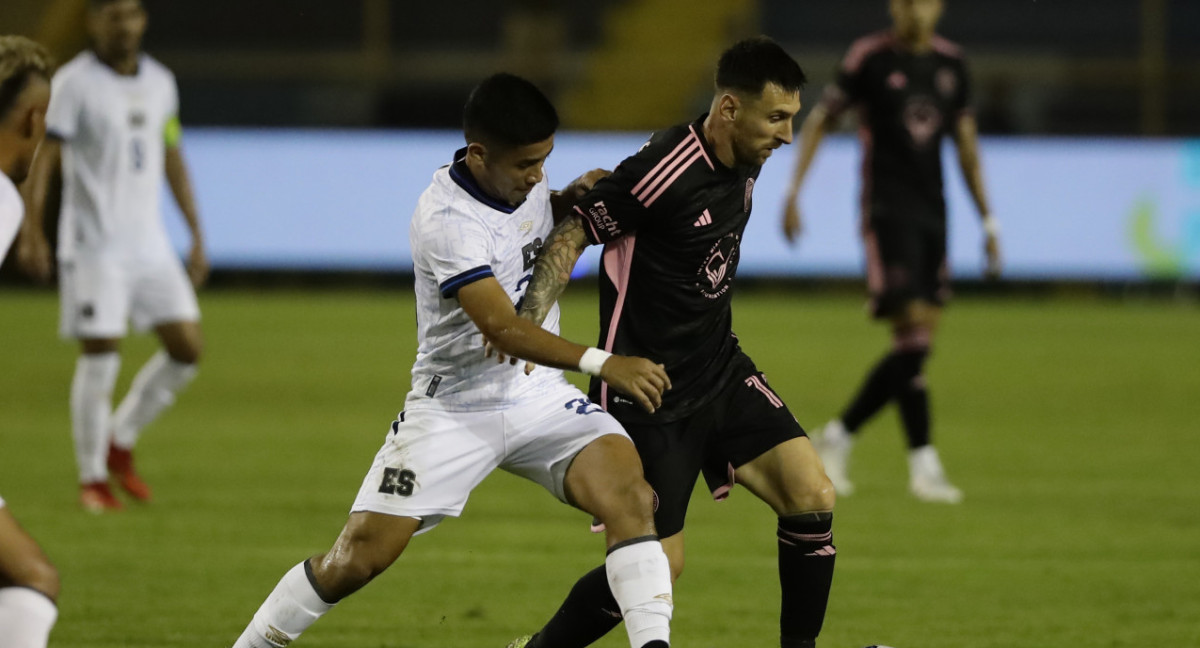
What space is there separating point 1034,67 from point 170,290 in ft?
50.7

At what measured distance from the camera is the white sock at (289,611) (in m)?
4.57

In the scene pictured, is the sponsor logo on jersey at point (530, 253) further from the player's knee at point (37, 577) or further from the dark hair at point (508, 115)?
the player's knee at point (37, 577)

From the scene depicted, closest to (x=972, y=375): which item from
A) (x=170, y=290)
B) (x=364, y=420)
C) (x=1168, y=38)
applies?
(x=364, y=420)

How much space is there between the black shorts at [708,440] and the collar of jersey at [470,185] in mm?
750

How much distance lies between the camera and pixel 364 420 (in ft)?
35.6

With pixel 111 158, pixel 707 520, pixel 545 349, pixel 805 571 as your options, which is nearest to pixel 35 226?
pixel 111 158

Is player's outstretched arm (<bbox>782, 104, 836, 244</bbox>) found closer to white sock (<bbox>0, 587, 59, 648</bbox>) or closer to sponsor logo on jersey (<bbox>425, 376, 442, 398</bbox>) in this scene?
sponsor logo on jersey (<bbox>425, 376, 442, 398</bbox>)

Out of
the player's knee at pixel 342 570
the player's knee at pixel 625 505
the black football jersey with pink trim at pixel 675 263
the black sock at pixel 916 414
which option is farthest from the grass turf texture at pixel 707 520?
the player's knee at pixel 625 505

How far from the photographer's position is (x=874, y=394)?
8.59 meters

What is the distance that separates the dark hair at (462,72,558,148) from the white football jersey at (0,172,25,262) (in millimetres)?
1177

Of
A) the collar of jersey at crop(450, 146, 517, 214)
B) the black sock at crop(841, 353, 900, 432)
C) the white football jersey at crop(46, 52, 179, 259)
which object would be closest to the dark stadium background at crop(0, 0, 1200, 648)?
the black sock at crop(841, 353, 900, 432)

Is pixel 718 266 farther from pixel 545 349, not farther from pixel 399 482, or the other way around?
pixel 399 482

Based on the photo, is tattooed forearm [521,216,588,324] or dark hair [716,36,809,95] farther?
dark hair [716,36,809,95]

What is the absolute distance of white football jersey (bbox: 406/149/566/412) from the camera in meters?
4.59
